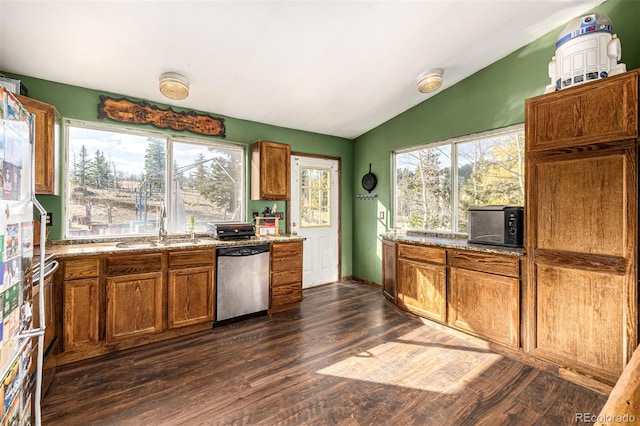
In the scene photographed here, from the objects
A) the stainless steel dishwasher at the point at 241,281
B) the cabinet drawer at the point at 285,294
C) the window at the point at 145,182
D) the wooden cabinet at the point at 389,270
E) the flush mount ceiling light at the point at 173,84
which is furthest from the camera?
the wooden cabinet at the point at 389,270

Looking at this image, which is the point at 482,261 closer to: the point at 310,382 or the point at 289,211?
the point at 310,382

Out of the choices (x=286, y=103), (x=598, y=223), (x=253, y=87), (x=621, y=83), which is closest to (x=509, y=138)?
(x=621, y=83)

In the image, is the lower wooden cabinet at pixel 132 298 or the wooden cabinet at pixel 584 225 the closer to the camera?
the wooden cabinet at pixel 584 225

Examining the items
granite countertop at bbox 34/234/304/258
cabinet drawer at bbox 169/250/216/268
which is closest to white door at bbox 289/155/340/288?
granite countertop at bbox 34/234/304/258

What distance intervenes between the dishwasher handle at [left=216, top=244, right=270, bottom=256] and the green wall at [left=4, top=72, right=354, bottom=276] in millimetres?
737

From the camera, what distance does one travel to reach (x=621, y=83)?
6.39 ft

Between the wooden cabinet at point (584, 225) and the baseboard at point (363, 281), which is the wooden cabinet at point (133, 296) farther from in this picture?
the wooden cabinet at point (584, 225)

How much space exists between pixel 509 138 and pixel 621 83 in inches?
44.9

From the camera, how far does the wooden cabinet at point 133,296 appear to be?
8.13 feet

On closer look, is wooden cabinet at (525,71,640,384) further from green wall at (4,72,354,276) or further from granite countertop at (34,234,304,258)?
green wall at (4,72,354,276)

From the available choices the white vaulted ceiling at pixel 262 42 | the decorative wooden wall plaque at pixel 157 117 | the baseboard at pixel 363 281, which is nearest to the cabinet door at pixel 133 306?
the decorative wooden wall plaque at pixel 157 117

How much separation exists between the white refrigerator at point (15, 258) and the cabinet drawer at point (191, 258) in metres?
1.57

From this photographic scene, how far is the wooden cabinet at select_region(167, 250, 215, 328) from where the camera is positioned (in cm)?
276

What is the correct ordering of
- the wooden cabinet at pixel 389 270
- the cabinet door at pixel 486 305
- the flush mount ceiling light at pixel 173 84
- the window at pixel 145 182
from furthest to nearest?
the wooden cabinet at pixel 389 270 < the window at pixel 145 182 < the flush mount ceiling light at pixel 173 84 < the cabinet door at pixel 486 305
